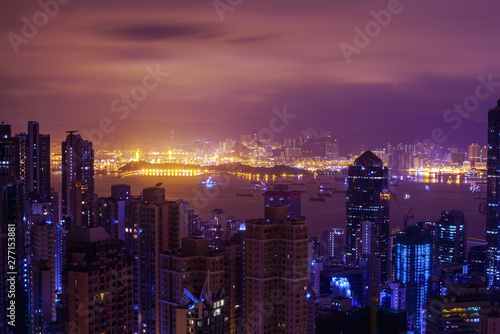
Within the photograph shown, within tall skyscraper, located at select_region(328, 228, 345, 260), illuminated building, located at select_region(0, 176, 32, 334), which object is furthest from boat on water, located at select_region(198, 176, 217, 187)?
illuminated building, located at select_region(0, 176, 32, 334)

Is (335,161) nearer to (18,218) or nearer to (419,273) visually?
(419,273)

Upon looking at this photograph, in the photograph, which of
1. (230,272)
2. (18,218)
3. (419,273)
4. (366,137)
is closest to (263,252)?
(230,272)

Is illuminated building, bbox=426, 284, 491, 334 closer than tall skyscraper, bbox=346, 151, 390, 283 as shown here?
Yes

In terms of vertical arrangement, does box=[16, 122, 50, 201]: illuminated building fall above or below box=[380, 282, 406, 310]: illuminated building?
above

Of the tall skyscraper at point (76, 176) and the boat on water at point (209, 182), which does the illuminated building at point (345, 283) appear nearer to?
the tall skyscraper at point (76, 176)

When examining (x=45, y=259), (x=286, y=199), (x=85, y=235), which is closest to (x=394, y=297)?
(x=45, y=259)

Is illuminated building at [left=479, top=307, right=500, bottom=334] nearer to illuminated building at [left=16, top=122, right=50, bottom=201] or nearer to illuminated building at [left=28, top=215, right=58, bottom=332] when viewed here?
illuminated building at [left=28, top=215, right=58, bottom=332]
